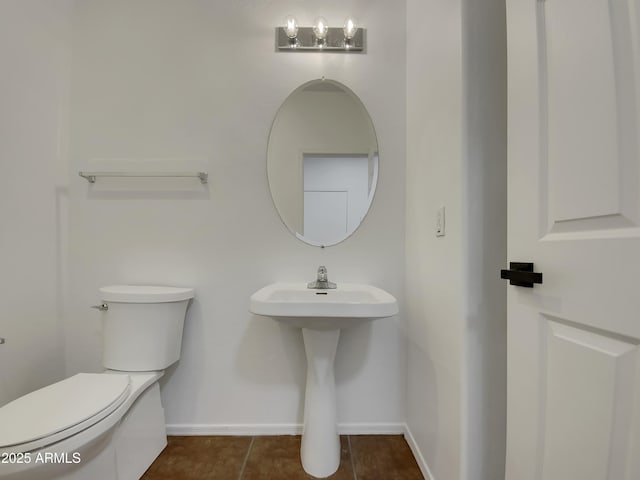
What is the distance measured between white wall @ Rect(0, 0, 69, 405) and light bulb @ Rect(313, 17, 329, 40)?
1305mm

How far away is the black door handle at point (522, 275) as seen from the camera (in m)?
0.64

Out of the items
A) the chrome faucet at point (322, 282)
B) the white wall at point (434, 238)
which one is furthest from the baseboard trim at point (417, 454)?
the chrome faucet at point (322, 282)

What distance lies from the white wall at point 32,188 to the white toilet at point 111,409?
1.18ft

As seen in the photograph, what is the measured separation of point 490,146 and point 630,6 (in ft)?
1.45

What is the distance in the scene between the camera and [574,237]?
0.56 metres

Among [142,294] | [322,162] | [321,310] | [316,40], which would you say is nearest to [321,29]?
[316,40]

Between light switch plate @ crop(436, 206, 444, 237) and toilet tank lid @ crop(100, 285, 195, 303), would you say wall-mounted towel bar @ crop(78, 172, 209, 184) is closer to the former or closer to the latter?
toilet tank lid @ crop(100, 285, 195, 303)

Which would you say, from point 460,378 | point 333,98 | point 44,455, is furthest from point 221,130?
point 460,378

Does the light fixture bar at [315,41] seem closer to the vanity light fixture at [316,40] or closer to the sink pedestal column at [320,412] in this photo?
the vanity light fixture at [316,40]

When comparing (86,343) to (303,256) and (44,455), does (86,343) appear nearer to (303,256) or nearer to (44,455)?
(44,455)

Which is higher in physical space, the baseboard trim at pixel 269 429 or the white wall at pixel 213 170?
the white wall at pixel 213 170

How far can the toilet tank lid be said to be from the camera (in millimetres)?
1263

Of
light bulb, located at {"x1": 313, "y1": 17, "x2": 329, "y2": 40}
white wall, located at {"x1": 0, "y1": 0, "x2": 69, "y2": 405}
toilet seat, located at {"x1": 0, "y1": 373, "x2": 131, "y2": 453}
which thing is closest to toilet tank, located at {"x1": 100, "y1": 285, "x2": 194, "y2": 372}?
toilet seat, located at {"x1": 0, "y1": 373, "x2": 131, "y2": 453}

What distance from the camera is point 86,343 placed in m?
1.48
